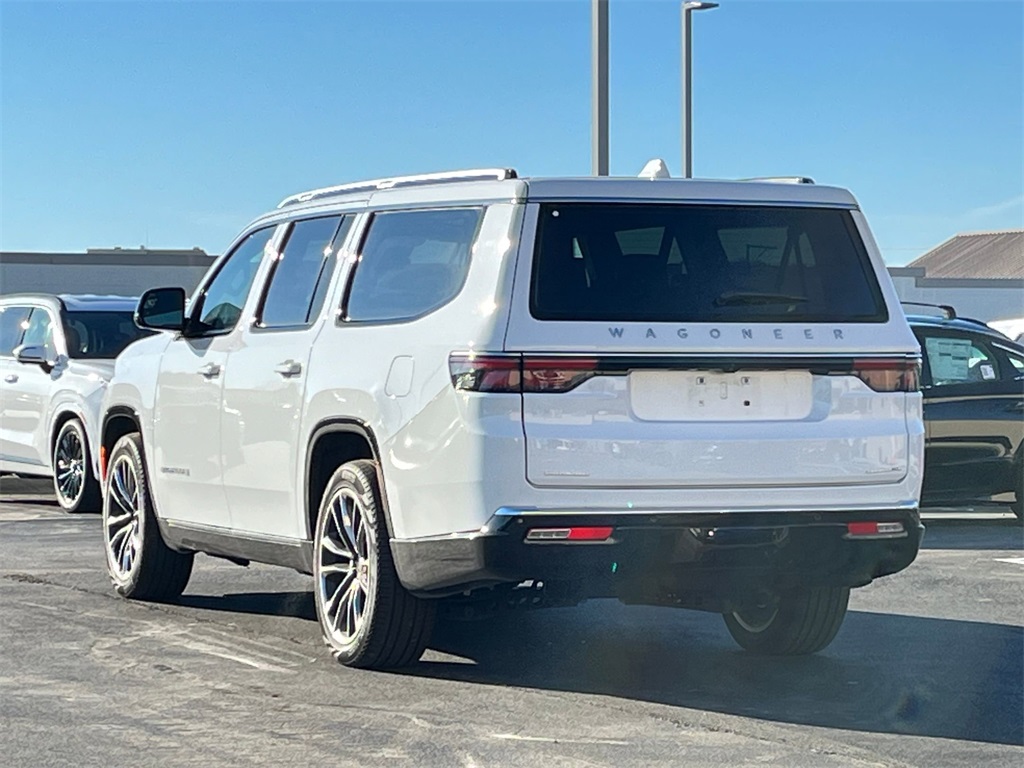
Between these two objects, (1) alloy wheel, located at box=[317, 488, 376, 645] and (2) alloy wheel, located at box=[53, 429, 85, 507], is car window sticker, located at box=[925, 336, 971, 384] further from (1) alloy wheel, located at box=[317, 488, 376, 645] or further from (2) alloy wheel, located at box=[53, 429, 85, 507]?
(1) alloy wheel, located at box=[317, 488, 376, 645]

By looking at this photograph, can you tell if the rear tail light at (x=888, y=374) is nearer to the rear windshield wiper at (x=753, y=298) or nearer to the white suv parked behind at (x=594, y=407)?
the white suv parked behind at (x=594, y=407)

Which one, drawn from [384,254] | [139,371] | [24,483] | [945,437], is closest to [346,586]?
[384,254]

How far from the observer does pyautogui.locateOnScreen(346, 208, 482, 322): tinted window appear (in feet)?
22.7

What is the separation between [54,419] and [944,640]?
8776 millimetres

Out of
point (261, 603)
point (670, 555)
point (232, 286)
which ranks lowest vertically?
point (261, 603)

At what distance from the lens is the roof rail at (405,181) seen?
705 centimetres

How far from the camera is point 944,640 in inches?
323

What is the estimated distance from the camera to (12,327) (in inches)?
638

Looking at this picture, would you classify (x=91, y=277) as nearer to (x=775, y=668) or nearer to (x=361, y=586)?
(x=361, y=586)

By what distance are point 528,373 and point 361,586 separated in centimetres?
132

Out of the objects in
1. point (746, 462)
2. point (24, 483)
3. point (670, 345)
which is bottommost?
point (24, 483)

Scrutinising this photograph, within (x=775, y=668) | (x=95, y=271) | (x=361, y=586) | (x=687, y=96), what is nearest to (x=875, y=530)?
(x=775, y=668)

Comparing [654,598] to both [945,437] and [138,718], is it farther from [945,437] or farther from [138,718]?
[945,437]

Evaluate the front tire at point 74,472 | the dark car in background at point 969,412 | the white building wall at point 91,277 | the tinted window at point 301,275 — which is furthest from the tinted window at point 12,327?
the white building wall at point 91,277
